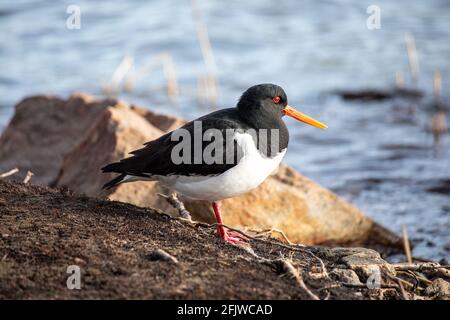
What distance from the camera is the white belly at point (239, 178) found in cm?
548

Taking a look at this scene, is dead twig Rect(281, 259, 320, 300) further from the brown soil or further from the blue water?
the blue water

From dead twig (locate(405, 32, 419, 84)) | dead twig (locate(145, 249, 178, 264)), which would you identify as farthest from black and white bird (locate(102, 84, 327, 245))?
dead twig (locate(405, 32, 419, 84))

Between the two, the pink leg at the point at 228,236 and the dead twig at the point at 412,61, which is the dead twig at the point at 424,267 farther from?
the dead twig at the point at 412,61

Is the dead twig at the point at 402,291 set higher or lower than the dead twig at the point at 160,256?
lower

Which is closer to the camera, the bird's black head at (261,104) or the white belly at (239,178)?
the white belly at (239,178)

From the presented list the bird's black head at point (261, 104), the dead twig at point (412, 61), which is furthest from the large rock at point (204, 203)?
the dead twig at point (412, 61)

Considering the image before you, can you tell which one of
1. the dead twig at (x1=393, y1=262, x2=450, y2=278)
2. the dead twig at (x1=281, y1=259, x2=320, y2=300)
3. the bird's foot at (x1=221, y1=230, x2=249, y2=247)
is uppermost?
the dead twig at (x1=281, y1=259, x2=320, y2=300)

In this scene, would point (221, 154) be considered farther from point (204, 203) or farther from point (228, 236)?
point (204, 203)

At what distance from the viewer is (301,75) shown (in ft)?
50.1

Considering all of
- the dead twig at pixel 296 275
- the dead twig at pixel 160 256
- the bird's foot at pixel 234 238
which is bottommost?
the bird's foot at pixel 234 238

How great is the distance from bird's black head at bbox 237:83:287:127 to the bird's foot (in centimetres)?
99

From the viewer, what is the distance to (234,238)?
18.7 feet

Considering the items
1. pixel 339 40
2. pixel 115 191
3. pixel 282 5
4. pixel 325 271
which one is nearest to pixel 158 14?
pixel 282 5

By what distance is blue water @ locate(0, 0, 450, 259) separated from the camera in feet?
36.0
